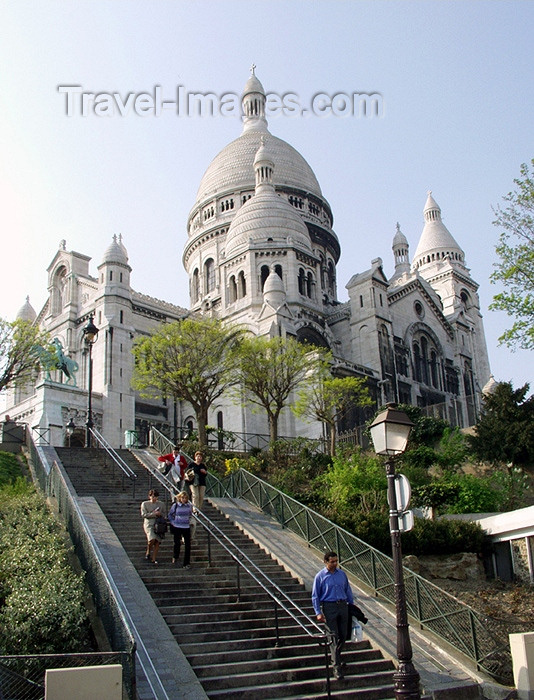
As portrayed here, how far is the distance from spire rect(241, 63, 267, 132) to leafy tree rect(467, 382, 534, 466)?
56.9 meters

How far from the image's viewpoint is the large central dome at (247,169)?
7025 cm

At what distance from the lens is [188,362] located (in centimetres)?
3275

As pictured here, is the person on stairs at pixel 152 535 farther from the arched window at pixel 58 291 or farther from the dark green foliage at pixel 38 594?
the arched window at pixel 58 291

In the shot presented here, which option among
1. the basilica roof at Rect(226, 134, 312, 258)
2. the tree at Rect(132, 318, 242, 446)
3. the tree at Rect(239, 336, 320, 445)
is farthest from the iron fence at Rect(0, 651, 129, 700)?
the basilica roof at Rect(226, 134, 312, 258)

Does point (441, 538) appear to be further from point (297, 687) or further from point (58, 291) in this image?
point (58, 291)

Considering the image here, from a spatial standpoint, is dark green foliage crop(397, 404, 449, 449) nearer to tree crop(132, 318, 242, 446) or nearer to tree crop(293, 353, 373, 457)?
tree crop(293, 353, 373, 457)

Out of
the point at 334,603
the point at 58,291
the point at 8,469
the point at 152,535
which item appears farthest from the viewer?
the point at 58,291

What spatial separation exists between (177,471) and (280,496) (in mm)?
2918

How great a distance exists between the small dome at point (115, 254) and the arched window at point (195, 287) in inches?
804

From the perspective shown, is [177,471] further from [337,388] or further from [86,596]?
[337,388]

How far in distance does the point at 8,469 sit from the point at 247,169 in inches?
2055

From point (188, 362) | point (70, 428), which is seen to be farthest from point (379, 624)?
point (70, 428)

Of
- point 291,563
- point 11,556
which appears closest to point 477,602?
point 291,563

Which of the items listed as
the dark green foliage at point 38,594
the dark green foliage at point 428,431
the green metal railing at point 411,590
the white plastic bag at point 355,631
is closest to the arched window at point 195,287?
the dark green foliage at point 428,431
